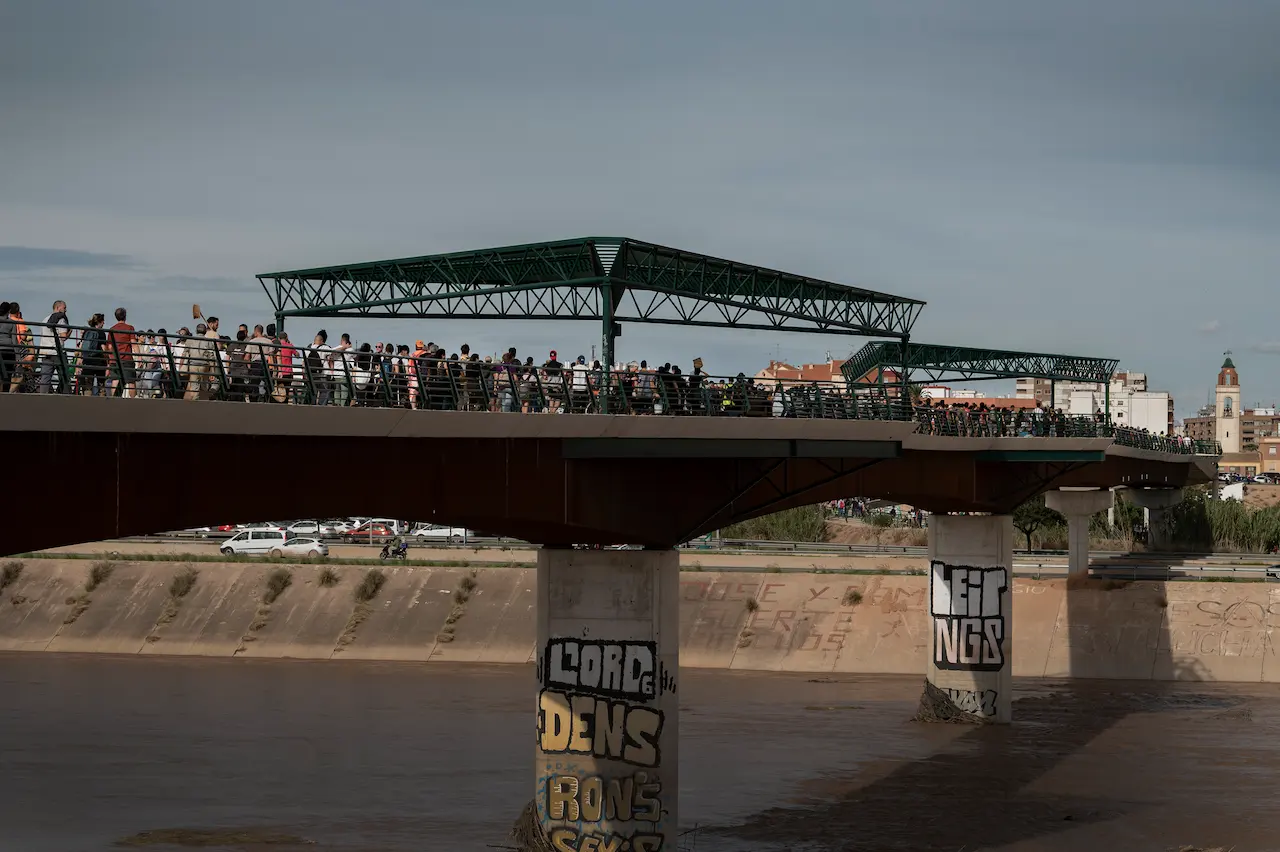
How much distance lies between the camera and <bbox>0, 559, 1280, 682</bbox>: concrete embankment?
Result: 2549 inches

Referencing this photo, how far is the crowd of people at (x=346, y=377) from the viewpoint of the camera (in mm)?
19375

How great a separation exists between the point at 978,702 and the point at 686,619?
20208 mm

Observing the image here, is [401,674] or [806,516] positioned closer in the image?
[401,674]

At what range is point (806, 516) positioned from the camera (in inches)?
3905

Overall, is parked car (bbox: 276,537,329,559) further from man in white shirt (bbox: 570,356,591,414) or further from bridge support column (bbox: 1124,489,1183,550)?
man in white shirt (bbox: 570,356,591,414)

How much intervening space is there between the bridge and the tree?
1701 inches

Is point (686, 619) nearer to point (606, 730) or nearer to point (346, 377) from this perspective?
point (606, 730)

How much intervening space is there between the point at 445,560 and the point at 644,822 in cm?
4855

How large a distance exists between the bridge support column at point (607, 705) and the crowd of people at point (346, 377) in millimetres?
3462

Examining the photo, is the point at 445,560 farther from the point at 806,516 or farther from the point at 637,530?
the point at 637,530

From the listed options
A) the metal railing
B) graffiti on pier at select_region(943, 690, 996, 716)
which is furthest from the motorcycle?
the metal railing

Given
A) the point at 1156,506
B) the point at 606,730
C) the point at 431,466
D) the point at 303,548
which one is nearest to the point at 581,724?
the point at 606,730

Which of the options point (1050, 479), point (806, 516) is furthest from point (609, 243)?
point (806, 516)

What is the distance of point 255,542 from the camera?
84.2 meters
